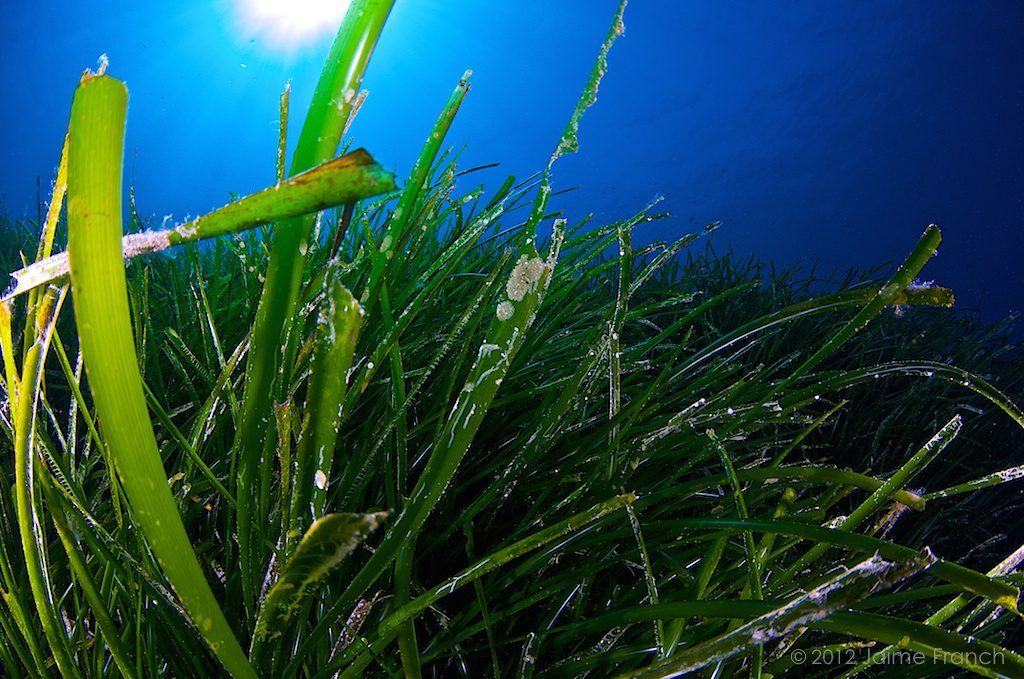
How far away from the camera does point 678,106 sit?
26.0 meters

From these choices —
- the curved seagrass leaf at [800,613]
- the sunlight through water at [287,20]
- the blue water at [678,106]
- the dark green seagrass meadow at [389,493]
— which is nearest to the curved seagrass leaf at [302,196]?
the dark green seagrass meadow at [389,493]

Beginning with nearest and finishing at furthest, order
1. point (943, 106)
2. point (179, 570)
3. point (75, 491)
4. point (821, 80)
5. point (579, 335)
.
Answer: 1. point (179, 570)
2. point (75, 491)
3. point (579, 335)
4. point (821, 80)
5. point (943, 106)

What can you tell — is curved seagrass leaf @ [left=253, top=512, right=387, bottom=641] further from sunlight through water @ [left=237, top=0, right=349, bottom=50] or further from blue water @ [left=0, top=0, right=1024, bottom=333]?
blue water @ [left=0, top=0, right=1024, bottom=333]

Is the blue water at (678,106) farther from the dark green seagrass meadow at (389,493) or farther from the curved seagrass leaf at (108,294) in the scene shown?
the curved seagrass leaf at (108,294)

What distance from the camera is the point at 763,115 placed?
23.1 meters

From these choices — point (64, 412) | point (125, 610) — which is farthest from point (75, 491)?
point (64, 412)

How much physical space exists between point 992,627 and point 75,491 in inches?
21.0

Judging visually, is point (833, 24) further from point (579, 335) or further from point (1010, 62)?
point (579, 335)

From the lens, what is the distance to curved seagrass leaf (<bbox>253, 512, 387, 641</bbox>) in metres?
0.12

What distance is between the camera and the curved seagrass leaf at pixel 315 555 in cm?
12

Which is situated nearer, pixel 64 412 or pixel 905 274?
pixel 905 274

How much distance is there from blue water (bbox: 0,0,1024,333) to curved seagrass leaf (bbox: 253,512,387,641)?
822 inches

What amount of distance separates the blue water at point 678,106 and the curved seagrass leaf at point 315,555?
2087cm

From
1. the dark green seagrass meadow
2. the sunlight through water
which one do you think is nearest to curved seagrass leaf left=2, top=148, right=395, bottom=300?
the dark green seagrass meadow
